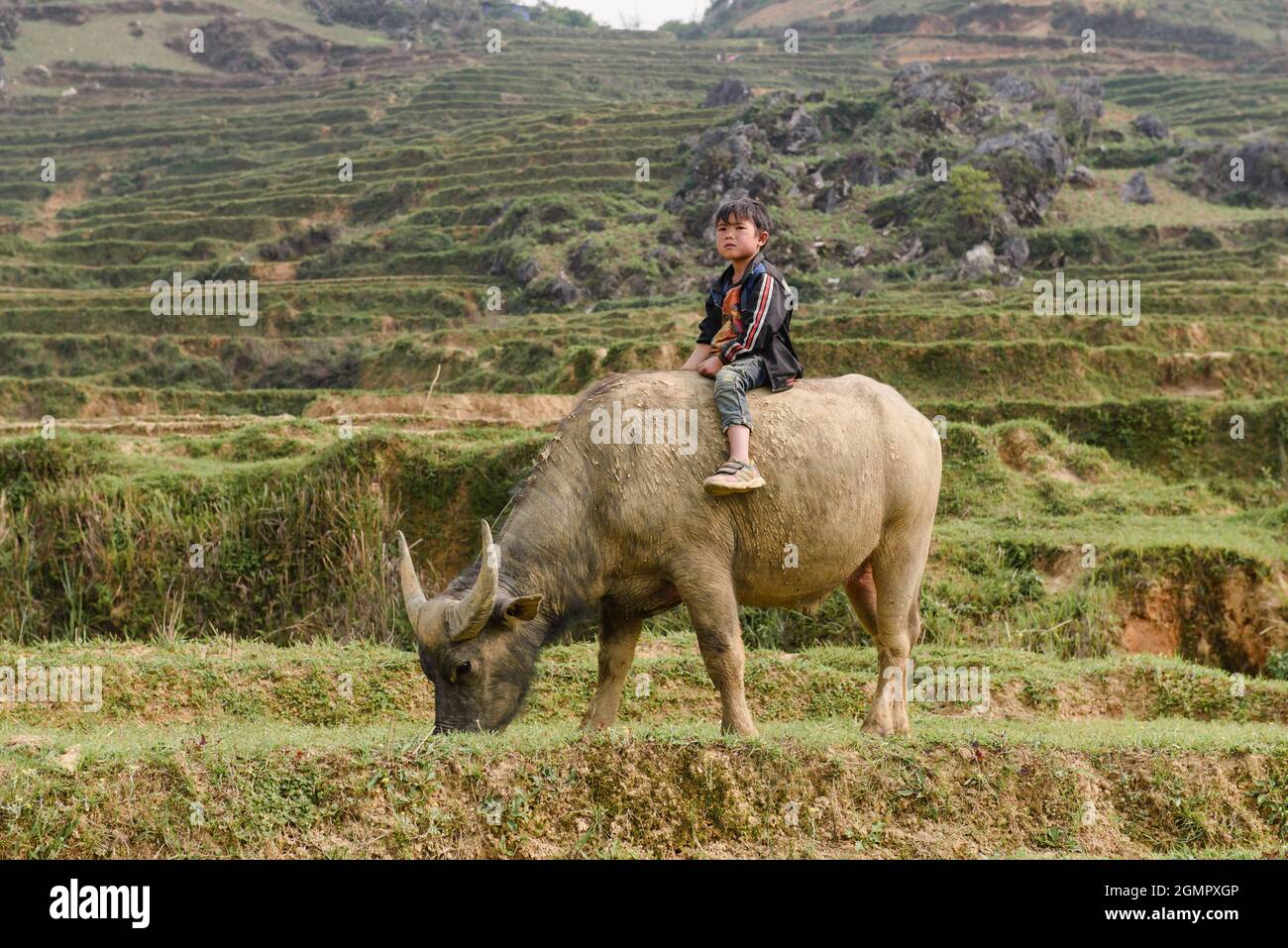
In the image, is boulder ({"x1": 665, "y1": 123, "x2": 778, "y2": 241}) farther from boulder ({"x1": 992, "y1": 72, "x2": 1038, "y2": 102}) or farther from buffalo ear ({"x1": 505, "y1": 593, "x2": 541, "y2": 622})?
buffalo ear ({"x1": 505, "y1": 593, "x2": 541, "y2": 622})

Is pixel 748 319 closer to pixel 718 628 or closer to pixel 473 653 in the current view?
pixel 718 628

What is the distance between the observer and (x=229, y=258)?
48562mm

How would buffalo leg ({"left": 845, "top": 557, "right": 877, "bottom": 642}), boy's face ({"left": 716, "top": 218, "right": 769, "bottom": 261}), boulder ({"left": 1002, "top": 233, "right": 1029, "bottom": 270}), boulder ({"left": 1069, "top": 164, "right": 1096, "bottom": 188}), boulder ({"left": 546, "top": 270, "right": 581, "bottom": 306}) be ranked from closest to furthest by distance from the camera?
boy's face ({"left": 716, "top": 218, "right": 769, "bottom": 261}), buffalo leg ({"left": 845, "top": 557, "right": 877, "bottom": 642}), boulder ({"left": 1002, "top": 233, "right": 1029, "bottom": 270}), boulder ({"left": 546, "top": 270, "right": 581, "bottom": 306}), boulder ({"left": 1069, "top": 164, "right": 1096, "bottom": 188})

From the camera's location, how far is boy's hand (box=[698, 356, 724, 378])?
636 cm

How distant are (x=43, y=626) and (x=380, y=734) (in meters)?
6.95

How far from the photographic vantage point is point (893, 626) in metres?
6.63

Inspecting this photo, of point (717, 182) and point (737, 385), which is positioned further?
point (717, 182)

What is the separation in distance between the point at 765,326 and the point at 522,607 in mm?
1829

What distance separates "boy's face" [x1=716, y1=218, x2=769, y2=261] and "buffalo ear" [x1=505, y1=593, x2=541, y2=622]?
1.97m

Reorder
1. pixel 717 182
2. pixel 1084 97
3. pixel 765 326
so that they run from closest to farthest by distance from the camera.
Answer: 1. pixel 765 326
2. pixel 717 182
3. pixel 1084 97

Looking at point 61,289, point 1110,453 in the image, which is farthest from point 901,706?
point 61,289

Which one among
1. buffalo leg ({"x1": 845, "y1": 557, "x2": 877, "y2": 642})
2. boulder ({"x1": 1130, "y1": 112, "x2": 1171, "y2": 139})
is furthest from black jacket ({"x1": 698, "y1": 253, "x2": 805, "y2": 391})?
boulder ({"x1": 1130, "y1": 112, "x2": 1171, "y2": 139})

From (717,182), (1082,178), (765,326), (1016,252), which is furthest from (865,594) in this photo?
(1082,178)
